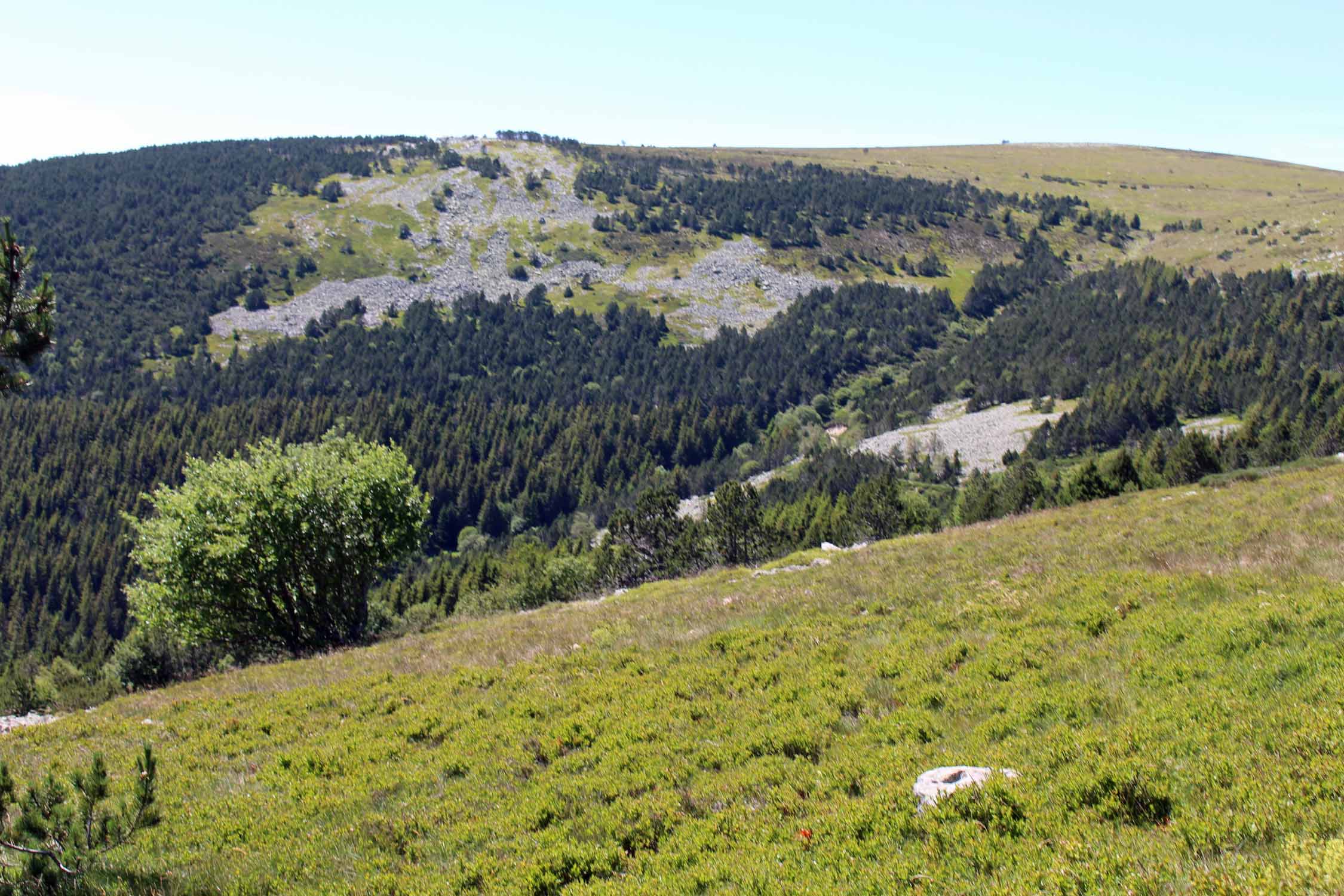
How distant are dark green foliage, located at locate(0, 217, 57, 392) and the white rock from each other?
Result: 12388 mm

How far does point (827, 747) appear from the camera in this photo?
11.5 metres

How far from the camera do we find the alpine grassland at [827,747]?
26.3 feet

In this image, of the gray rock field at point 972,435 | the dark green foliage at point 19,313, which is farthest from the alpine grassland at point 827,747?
the gray rock field at point 972,435

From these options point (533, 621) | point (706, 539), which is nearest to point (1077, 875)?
point (533, 621)

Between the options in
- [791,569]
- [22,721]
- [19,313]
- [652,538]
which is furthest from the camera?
[652,538]

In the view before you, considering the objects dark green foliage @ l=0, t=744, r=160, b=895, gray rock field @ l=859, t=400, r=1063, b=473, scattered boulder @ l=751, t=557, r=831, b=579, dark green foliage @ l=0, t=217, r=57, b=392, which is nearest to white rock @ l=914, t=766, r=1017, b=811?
dark green foliage @ l=0, t=744, r=160, b=895

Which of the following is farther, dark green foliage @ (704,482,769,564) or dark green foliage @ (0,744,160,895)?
dark green foliage @ (704,482,769,564)

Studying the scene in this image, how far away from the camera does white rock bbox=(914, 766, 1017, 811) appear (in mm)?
9133

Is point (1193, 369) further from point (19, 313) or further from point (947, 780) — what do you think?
point (19, 313)

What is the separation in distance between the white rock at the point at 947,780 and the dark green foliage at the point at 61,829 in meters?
8.92

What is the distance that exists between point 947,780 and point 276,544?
1143 inches

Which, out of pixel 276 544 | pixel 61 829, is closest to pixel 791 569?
pixel 276 544

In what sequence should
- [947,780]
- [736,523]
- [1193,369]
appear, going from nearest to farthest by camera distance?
[947,780] → [736,523] → [1193,369]

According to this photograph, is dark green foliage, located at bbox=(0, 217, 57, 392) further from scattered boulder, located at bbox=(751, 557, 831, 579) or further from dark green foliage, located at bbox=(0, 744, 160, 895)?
scattered boulder, located at bbox=(751, 557, 831, 579)
